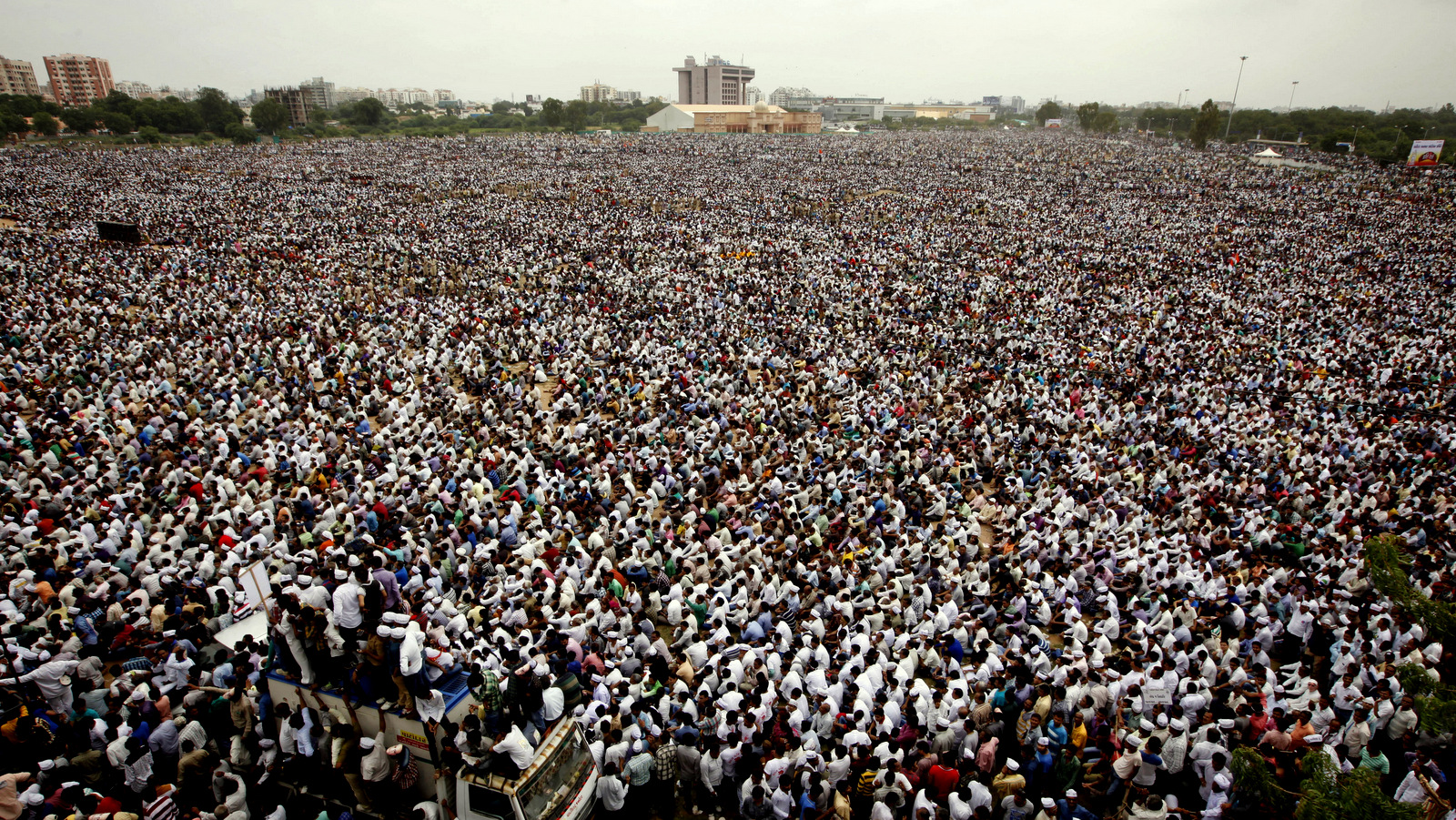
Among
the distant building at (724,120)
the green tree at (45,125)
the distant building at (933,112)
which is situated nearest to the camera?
the green tree at (45,125)

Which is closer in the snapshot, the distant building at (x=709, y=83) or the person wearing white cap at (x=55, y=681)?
the person wearing white cap at (x=55, y=681)

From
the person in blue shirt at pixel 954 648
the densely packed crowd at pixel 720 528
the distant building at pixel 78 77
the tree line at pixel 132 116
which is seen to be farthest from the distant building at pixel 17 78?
the person in blue shirt at pixel 954 648

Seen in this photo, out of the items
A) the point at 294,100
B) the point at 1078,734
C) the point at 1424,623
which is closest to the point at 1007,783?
the point at 1078,734

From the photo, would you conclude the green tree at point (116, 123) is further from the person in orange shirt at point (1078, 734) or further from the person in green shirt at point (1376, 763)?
the person in green shirt at point (1376, 763)

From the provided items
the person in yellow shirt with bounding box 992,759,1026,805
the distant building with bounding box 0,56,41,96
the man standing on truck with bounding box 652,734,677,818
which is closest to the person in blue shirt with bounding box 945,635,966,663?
the person in yellow shirt with bounding box 992,759,1026,805

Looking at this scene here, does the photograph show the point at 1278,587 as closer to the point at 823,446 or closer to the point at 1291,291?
the point at 823,446

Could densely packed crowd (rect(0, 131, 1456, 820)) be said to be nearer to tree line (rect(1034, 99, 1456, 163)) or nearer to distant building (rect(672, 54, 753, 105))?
tree line (rect(1034, 99, 1456, 163))

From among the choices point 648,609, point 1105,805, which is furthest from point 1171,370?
point 648,609
